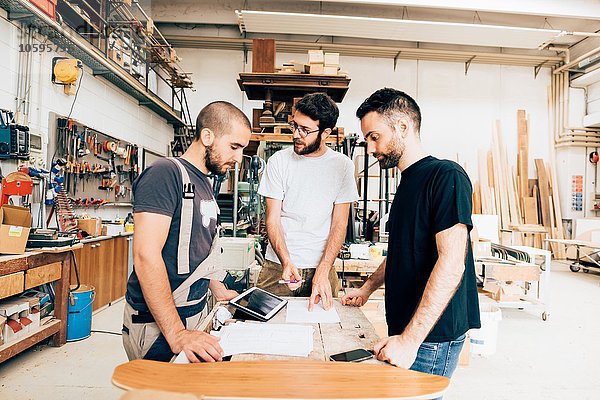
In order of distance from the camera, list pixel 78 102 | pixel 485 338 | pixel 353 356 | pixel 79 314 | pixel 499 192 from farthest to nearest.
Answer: pixel 499 192, pixel 78 102, pixel 79 314, pixel 485 338, pixel 353 356

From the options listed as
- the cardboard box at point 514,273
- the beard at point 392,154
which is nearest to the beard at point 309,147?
the beard at point 392,154

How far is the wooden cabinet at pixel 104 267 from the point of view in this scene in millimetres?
3971

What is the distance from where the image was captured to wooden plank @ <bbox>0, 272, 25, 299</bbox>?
8.47ft

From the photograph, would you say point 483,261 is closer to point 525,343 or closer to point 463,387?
point 525,343

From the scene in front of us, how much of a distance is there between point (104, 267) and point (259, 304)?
11.4 feet

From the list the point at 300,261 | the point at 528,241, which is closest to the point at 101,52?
the point at 300,261

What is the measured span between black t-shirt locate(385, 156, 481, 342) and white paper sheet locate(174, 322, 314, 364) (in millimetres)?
319

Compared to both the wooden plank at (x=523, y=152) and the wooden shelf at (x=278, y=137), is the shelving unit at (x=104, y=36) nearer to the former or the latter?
the wooden shelf at (x=278, y=137)

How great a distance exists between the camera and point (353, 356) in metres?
1.07

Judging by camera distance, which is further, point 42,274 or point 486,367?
point 486,367

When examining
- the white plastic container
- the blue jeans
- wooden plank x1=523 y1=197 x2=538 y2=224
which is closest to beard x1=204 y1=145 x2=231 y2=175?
the blue jeans

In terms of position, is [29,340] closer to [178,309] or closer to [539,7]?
[178,309]

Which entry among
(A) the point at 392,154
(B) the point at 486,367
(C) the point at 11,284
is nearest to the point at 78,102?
(C) the point at 11,284

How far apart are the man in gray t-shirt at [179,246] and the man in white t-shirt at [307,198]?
0.50m
